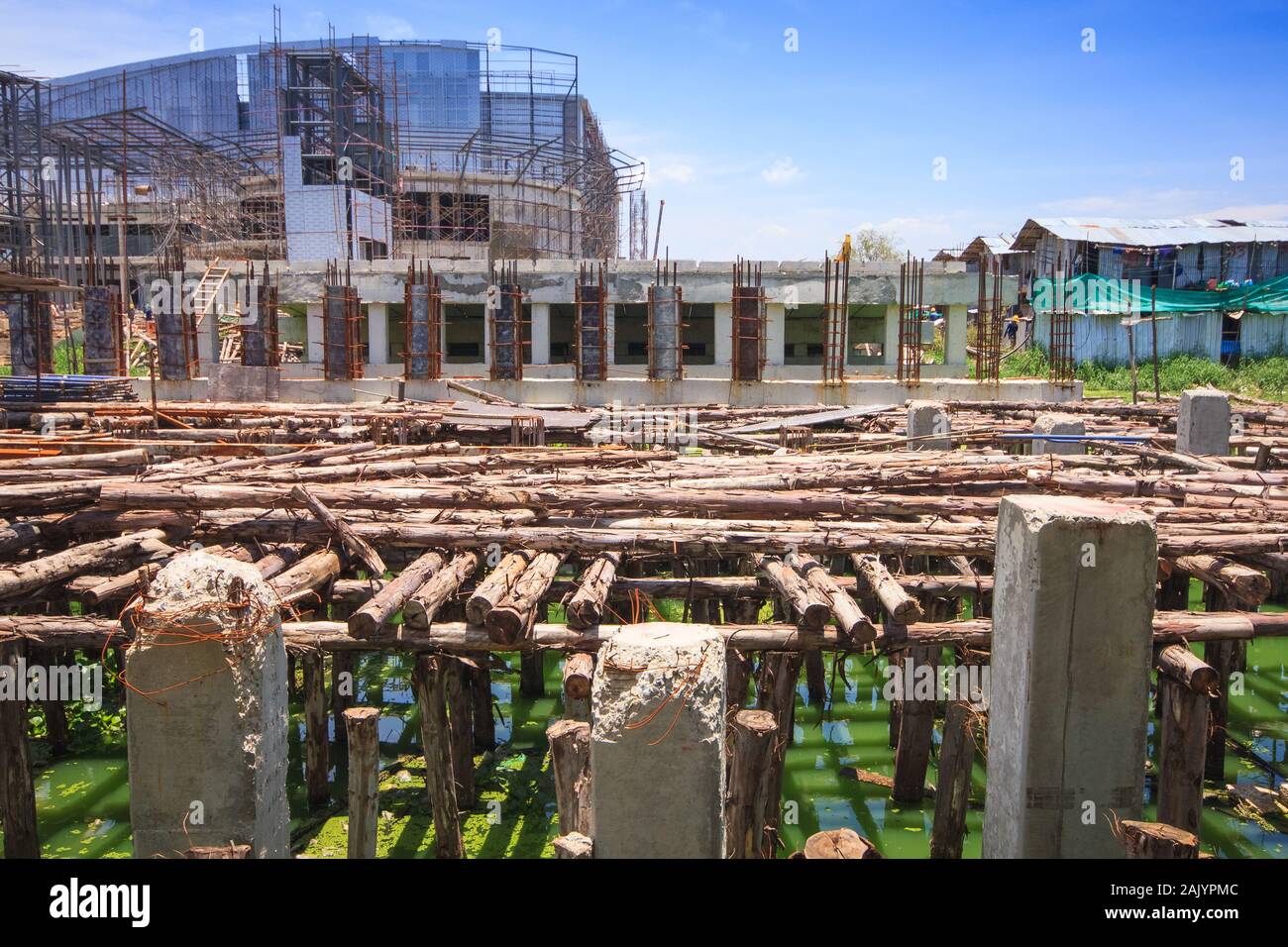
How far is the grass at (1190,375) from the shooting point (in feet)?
96.5

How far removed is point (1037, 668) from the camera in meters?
4.89

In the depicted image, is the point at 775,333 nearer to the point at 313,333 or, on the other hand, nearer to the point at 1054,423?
the point at 1054,423

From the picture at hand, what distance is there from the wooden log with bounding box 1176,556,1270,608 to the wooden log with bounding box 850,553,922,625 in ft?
7.23

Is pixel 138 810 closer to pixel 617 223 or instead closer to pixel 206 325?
pixel 206 325

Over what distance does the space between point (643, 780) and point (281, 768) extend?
2.17 metres

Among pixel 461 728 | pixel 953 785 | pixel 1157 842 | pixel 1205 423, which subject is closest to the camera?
pixel 1157 842

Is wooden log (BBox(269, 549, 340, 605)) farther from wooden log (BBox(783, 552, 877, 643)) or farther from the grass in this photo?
the grass

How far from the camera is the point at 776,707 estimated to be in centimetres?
754

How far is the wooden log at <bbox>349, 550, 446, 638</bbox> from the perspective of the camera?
621cm

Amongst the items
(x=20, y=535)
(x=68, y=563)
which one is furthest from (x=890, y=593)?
(x=20, y=535)

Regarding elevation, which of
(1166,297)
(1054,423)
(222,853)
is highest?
A: (1166,297)

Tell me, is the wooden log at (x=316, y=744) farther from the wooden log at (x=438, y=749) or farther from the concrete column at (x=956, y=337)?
the concrete column at (x=956, y=337)

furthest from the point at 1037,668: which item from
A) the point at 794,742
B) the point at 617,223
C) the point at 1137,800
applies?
the point at 617,223

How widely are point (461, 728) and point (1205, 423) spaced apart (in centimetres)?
1026
